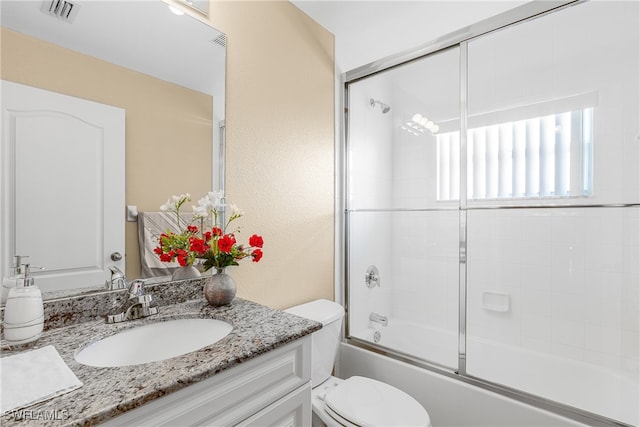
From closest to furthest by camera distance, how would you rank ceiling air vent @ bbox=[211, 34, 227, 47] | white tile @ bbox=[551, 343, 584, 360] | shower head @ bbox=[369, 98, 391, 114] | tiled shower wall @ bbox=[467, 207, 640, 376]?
ceiling air vent @ bbox=[211, 34, 227, 47], tiled shower wall @ bbox=[467, 207, 640, 376], white tile @ bbox=[551, 343, 584, 360], shower head @ bbox=[369, 98, 391, 114]

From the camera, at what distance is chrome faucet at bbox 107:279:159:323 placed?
1.03m

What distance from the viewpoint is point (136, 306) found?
1050mm

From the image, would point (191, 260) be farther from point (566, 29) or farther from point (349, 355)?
point (566, 29)

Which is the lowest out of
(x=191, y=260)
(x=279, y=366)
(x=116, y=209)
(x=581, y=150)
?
(x=279, y=366)

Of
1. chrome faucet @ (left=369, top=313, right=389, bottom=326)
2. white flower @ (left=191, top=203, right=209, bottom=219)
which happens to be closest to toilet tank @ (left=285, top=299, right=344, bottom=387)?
chrome faucet @ (left=369, top=313, right=389, bottom=326)

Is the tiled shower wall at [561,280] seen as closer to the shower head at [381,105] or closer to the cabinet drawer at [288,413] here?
the shower head at [381,105]

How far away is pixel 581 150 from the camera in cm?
171

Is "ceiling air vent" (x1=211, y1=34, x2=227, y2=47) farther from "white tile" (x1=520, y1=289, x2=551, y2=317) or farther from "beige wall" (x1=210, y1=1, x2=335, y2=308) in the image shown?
"white tile" (x1=520, y1=289, x2=551, y2=317)

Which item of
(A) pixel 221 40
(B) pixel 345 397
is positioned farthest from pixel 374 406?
(A) pixel 221 40

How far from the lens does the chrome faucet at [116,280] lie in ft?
3.55

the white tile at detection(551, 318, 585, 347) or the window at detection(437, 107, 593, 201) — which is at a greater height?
the window at detection(437, 107, 593, 201)

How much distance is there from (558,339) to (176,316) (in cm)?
206

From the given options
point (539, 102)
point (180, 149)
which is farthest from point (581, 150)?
point (180, 149)

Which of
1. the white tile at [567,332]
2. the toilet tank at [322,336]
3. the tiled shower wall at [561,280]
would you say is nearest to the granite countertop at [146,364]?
the toilet tank at [322,336]
